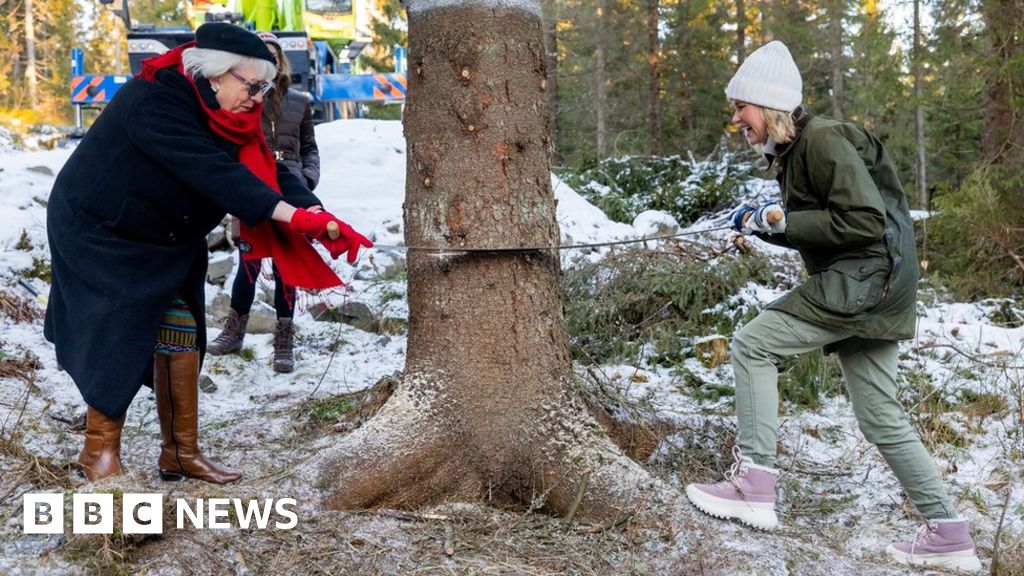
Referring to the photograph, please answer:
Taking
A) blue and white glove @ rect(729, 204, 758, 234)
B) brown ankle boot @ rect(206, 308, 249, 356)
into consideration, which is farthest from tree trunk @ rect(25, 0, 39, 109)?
blue and white glove @ rect(729, 204, 758, 234)

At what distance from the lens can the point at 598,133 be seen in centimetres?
2247

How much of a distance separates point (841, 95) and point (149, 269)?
2254 cm

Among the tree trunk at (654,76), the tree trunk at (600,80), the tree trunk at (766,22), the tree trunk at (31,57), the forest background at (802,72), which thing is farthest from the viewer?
the tree trunk at (31,57)

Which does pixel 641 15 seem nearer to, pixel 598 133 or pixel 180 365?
pixel 598 133

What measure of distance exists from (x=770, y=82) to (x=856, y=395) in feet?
3.89

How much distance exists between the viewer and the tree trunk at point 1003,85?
7.93m

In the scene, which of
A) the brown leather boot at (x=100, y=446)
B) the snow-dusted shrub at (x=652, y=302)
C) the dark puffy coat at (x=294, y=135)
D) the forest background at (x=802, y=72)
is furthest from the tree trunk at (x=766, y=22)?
the brown leather boot at (x=100, y=446)

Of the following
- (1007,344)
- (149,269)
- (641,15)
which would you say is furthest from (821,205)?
(641,15)

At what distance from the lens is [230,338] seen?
5.13 m

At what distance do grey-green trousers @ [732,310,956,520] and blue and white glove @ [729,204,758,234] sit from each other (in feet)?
1.01

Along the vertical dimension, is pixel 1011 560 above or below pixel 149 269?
below

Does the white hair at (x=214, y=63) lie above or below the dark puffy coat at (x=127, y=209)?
above

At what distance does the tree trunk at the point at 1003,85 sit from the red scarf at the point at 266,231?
24.1 feet

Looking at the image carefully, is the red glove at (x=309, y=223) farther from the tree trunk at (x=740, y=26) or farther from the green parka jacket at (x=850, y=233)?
the tree trunk at (x=740, y=26)
